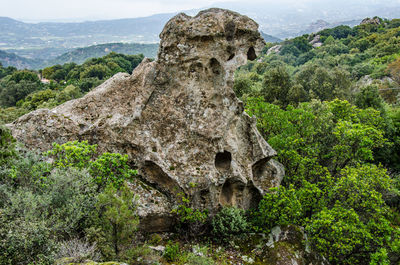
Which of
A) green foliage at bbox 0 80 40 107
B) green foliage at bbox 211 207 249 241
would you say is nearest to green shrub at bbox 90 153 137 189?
green foliage at bbox 211 207 249 241

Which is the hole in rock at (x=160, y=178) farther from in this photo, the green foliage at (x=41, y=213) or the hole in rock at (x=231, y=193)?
the green foliage at (x=41, y=213)

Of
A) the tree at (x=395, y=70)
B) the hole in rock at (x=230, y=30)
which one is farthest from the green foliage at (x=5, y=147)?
the tree at (x=395, y=70)

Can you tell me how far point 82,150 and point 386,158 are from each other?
90.0ft

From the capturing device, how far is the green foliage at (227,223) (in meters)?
13.1

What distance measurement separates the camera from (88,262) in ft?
23.2

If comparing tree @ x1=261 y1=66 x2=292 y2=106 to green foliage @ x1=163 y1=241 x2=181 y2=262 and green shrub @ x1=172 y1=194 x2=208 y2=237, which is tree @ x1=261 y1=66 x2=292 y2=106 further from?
green foliage @ x1=163 y1=241 x2=181 y2=262

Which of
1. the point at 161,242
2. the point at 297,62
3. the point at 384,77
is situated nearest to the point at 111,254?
the point at 161,242

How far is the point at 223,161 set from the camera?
14.5 m

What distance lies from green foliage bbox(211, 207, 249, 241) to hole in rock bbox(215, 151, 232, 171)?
7.48 feet

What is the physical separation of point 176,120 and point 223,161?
3.69 meters

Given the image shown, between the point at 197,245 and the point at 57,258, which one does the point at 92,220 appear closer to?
the point at 57,258

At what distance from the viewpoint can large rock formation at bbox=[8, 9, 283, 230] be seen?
43.0ft

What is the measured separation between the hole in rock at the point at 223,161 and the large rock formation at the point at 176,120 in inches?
2.3

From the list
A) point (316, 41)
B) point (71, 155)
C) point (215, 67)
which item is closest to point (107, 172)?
point (71, 155)
